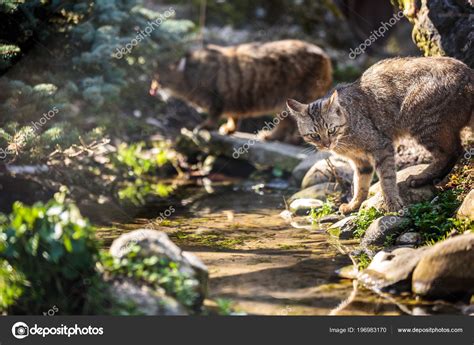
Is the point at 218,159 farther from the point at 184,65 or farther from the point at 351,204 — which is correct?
the point at 351,204

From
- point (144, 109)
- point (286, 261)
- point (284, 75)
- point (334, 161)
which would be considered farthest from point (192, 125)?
point (286, 261)

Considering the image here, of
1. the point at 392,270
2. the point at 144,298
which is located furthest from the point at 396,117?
the point at 144,298

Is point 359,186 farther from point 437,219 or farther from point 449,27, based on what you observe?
point 449,27

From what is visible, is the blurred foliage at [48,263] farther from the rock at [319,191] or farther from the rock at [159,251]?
the rock at [319,191]

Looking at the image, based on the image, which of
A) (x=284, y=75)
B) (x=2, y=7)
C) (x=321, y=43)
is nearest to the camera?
(x=2, y=7)

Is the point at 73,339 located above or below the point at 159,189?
above

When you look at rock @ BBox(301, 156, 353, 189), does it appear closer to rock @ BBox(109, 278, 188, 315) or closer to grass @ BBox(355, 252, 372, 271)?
grass @ BBox(355, 252, 372, 271)

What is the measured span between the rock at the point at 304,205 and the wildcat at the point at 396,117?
82cm

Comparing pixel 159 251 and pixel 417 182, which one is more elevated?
pixel 159 251

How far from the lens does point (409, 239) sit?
5383mm

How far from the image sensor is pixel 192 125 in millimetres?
10766

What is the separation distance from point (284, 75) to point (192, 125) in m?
2.09

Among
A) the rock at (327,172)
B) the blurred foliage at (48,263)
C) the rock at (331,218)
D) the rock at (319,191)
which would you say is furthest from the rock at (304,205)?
the blurred foliage at (48,263)

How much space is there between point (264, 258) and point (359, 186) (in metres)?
1.66
